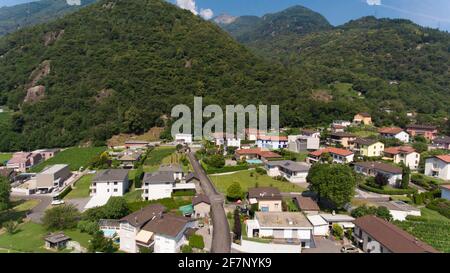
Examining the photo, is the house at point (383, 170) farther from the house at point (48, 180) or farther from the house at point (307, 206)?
the house at point (48, 180)

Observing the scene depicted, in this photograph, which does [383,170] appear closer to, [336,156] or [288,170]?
[336,156]

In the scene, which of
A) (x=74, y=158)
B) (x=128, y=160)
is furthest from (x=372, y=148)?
(x=74, y=158)

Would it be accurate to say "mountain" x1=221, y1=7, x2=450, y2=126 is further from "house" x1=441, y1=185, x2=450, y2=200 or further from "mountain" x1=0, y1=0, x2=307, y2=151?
"house" x1=441, y1=185, x2=450, y2=200

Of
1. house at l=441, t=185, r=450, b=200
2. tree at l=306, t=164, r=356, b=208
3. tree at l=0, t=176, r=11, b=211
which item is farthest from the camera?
house at l=441, t=185, r=450, b=200

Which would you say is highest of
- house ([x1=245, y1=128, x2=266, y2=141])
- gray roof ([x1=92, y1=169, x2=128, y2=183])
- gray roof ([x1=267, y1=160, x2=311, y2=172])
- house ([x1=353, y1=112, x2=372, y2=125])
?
house ([x1=353, y1=112, x2=372, y2=125])

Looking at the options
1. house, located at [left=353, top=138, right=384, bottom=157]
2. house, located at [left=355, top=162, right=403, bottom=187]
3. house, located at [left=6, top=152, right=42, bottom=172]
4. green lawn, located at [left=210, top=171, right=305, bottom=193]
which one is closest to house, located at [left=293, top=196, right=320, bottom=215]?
green lawn, located at [left=210, top=171, right=305, bottom=193]

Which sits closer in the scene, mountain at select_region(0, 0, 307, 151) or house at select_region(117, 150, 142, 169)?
house at select_region(117, 150, 142, 169)

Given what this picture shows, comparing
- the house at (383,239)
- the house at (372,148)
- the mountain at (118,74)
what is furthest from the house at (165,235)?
the mountain at (118,74)
